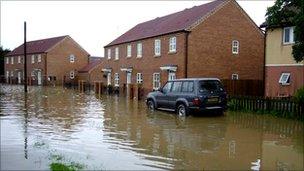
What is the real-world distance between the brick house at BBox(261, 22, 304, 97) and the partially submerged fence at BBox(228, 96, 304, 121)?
429 centimetres

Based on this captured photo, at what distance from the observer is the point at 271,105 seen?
19.8 metres

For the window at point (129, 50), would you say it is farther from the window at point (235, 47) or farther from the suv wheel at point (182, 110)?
the suv wheel at point (182, 110)

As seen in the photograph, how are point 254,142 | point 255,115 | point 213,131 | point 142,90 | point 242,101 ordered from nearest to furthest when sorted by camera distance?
point 254,142 < point 213,131 < point 255,115 < point 242,101 < point 142,90

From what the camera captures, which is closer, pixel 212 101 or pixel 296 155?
pixel 296 155

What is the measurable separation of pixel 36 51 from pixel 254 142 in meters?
60.4

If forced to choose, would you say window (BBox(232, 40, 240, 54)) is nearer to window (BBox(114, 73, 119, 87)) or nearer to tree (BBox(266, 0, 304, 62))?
window (BBox(114, 73, 119, 87))

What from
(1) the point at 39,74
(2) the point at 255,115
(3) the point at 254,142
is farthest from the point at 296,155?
(1) the point at 39,74

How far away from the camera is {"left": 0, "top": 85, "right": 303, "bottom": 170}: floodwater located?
9.51m

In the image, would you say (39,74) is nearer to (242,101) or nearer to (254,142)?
(242,101)

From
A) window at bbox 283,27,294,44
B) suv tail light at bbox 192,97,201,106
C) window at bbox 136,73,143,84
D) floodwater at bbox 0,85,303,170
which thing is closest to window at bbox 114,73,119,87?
window at bbox 136,73,143,84

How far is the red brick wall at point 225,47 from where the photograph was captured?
3117 cm

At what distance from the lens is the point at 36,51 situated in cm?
6794

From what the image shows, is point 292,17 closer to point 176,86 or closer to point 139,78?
point 176,86

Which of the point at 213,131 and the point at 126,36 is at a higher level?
the point at 126,36
